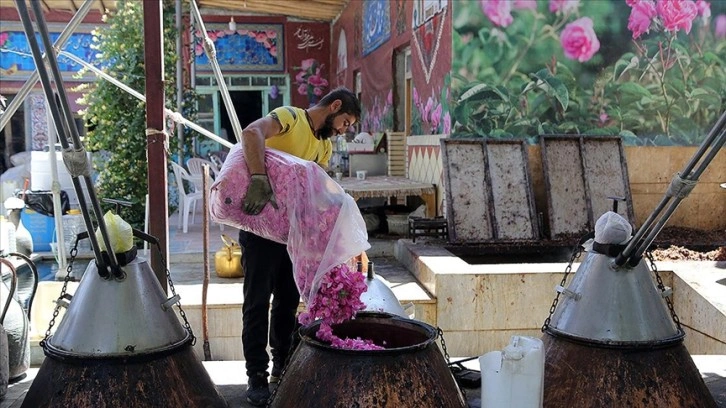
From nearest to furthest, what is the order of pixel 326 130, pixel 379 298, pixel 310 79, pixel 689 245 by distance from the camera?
1. pixel 326 130
2. pixel 379 298
3. pixel 689 245
4. pixel 310 79

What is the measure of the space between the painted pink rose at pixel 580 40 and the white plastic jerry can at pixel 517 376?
18.4 ft

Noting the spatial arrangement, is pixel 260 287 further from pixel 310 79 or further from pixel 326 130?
pixel 310 79

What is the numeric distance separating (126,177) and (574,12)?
6.00 m

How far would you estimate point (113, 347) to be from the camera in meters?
2.58

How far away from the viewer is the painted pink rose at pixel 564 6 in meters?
7.32

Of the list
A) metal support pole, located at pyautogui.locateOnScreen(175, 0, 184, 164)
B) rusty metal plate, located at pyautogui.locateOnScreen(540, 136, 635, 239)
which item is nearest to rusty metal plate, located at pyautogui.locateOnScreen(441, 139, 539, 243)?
rusty metal plate, located at pyautogui.locateOnScreen(540, 136, 635, 239)

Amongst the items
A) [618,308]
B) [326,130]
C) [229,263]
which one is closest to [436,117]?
[229,263]

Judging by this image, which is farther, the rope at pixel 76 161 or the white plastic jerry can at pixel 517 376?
the white plastic jerry can at pixel 517 376

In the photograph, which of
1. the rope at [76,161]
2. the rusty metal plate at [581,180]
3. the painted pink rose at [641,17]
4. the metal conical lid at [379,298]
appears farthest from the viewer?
the painted pink rose at [641,17]

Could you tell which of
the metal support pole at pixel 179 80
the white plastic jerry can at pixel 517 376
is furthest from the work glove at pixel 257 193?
the metal support pole at pixel 179 80

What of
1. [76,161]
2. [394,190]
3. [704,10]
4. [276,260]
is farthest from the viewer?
[704,10]

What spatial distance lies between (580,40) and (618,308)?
208 inches

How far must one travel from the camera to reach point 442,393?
99.2 inches

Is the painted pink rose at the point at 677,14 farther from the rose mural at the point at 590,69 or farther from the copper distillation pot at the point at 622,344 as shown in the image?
the copper distillation pot at the point at 622,344
